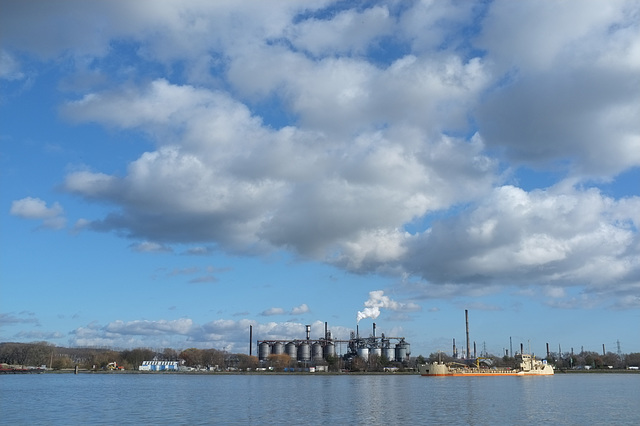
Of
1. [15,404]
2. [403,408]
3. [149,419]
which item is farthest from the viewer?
[15,404]

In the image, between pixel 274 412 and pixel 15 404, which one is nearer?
pixel 274 412

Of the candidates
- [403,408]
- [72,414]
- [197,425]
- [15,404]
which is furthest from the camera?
[15,404]

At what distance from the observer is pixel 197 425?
61656 millimetres

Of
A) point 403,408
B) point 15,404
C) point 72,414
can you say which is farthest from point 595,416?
point 15,404

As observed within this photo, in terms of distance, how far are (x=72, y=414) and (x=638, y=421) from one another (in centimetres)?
6415

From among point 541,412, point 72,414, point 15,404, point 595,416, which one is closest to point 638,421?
point 595,416

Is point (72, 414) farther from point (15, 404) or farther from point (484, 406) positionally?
point (484, 406)

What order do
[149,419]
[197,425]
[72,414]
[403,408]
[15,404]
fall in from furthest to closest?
[15,404]
[403,408]
[72,414]
[149,419]
[197,425]

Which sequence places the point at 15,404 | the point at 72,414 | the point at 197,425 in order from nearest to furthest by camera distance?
the point at 197,425 → the point at 72,414 → the point at 15,404

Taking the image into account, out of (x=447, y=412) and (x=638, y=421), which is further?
(x=447, y=412)

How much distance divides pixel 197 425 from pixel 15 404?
44.8 meters

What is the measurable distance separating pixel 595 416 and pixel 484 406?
1681 cm

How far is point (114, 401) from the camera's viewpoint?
9575cm

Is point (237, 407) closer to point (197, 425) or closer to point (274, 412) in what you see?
point (274, 412)
